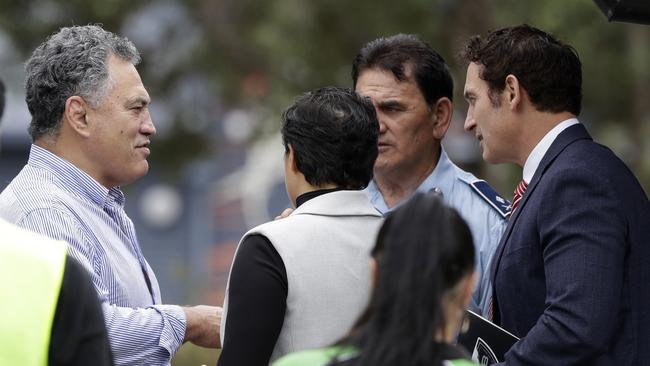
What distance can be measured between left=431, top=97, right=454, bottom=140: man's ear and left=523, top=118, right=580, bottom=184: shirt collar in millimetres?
919

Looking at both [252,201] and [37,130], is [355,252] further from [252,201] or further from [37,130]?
[252,201]

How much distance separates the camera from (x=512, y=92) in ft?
13.0

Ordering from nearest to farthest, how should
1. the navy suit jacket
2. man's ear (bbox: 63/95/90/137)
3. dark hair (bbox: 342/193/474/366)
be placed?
dark hair (bbox: 342/193/474/366), the navy suit jacket, man's ear (bbox: 63/95/90/137)

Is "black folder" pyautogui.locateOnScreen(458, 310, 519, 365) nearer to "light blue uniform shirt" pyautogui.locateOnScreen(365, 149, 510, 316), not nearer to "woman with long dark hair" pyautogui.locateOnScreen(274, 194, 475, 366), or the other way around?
"light blue uniform shirt" pyautogui.locateOnScreen(365, 149, 510, 316)

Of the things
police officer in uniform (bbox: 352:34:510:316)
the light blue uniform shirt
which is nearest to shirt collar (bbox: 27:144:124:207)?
the light blue uniform shirt

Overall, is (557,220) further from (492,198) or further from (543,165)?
(492,198)

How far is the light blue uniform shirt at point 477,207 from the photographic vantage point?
4.43 metres

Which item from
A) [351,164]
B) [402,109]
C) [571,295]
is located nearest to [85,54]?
[351,164]

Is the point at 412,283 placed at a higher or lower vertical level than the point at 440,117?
higher

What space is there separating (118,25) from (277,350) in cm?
935

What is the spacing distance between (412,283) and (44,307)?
73cm

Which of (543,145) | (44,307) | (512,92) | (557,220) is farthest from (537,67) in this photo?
(44,307)

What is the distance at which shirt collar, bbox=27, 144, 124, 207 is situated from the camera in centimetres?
393

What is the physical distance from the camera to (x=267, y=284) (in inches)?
133
